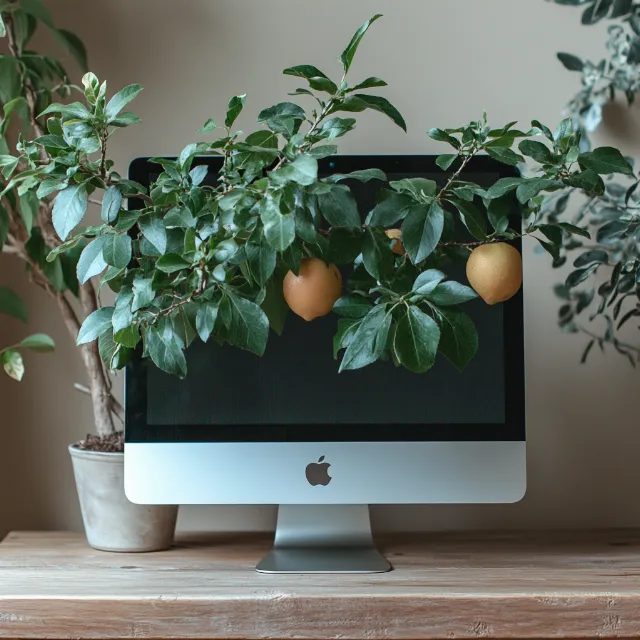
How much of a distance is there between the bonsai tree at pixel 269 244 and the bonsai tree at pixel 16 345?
0.99 feet

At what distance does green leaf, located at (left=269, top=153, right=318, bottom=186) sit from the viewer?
836 millimetres

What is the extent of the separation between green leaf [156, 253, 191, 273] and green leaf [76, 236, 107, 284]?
107 mm

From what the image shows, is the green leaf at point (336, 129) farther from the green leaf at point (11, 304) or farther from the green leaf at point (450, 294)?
the green leaf at point (11, 304)

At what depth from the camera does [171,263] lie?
91 cm

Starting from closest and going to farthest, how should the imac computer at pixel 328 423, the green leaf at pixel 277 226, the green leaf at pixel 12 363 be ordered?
the green leaf at pixel 277 226
the imac computer at pixel 328 423
the green leaf at pixel 12 363

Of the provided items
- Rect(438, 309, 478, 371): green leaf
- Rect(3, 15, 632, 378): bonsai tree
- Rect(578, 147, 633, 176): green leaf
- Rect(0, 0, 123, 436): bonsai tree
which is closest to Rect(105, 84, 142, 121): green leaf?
Rect(3, 15, 632, 378): bonsai tree

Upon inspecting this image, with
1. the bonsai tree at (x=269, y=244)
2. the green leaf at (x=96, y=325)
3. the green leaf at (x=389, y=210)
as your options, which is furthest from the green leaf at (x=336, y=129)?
the green leaf at (x=96, y=325)

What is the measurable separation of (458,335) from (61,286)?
0.68m

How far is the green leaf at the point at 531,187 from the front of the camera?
3.16ft

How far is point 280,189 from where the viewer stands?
0.85 m

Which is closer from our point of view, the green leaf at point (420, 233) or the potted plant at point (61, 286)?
the green leaf at point (420, 233)

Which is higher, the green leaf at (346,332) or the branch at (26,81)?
the branch at (26,81)

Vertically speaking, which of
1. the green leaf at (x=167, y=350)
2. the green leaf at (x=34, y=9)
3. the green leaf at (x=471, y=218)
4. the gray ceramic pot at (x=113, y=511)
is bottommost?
the gray ceramic pot at (x=113, y=511)

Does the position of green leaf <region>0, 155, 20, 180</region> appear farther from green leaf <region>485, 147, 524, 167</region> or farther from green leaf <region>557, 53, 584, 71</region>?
green leaf <region>557, 53, 584, 71</region>
